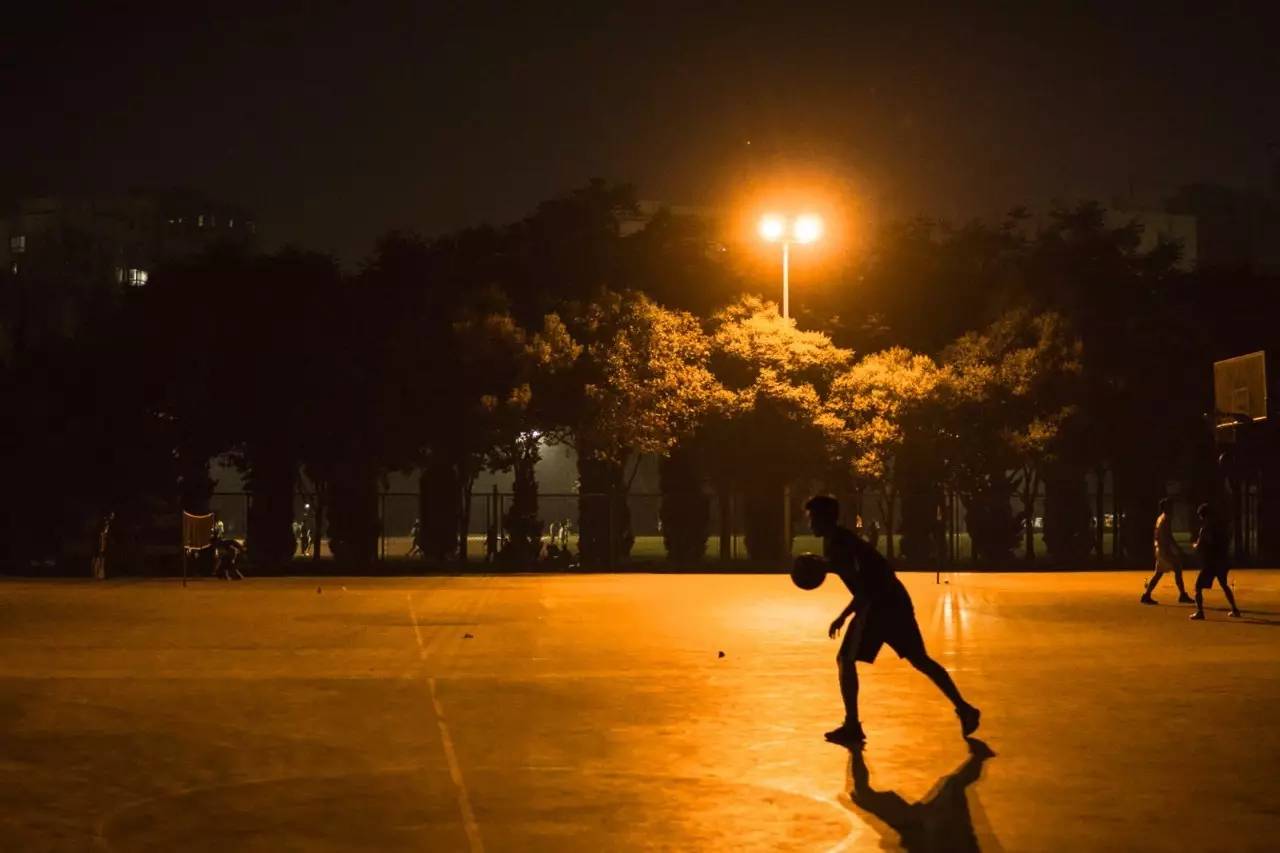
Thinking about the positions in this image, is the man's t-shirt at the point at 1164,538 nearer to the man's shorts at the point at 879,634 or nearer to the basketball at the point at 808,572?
the man's shorts at the point at 879,634

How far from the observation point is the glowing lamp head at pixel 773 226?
3969cm

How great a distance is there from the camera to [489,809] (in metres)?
9.38

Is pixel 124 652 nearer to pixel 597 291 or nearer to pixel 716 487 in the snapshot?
pixel 597 291

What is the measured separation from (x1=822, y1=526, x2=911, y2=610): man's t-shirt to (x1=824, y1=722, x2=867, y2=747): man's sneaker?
84 centimetres

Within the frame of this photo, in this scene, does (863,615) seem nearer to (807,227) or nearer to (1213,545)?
(1213,545)

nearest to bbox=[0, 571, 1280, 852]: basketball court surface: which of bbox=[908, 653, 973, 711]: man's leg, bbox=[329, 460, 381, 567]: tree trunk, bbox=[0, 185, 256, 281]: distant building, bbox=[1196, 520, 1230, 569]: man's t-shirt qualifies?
bbox=[908, 653, 973, 711]: man's leg

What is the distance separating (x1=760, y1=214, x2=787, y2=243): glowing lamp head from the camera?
39.7 meters

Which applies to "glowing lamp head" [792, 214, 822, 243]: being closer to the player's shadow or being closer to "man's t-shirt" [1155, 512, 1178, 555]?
"man's t-shirt" [1155, 512, 1178, 555]

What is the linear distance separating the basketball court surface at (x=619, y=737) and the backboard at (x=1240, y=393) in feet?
22.3

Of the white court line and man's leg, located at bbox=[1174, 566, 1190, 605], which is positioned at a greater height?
man's leg, located at bbox=[1174, 566, 1190, 605]

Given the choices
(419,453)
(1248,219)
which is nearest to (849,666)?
(419,453)

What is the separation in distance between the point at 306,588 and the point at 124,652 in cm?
1460

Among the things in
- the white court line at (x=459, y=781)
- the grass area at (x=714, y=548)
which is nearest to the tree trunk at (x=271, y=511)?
the grass area at (x=714, y=548)

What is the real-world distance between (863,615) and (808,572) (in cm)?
71
